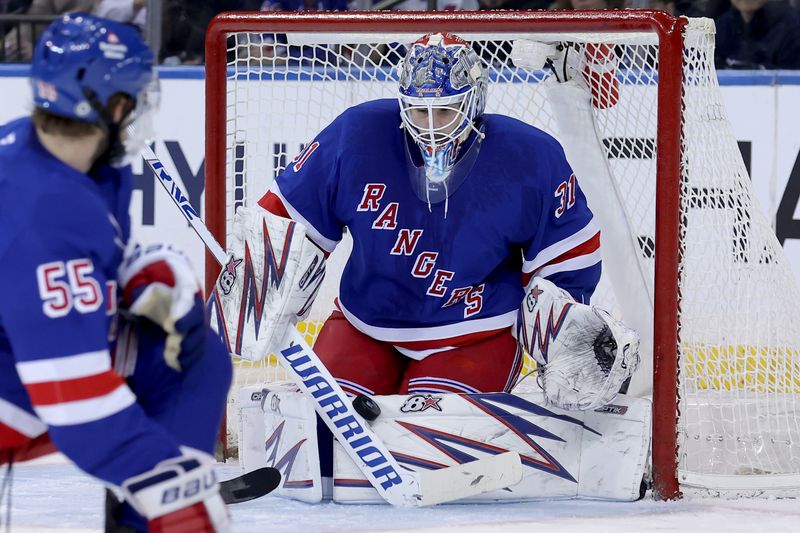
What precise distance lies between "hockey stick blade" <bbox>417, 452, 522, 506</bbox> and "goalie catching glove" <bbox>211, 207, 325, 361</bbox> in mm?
392

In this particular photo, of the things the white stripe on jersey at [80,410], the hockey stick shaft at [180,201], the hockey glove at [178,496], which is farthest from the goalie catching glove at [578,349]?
the white stripe on jersey at [80,410]

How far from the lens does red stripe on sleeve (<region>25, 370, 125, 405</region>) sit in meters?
1.30

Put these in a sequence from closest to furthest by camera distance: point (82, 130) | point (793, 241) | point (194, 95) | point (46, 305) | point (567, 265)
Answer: point (46, 305), point (82, 130), point (567, 265), point (793, 241), point (194, 95)

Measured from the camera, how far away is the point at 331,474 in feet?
8.00

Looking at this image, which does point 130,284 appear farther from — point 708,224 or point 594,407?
point 708,224

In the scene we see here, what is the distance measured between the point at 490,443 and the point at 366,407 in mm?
246

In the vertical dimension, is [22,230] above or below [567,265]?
above

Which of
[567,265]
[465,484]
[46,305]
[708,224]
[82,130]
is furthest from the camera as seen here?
[708,224]

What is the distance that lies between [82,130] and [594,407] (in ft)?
4.23

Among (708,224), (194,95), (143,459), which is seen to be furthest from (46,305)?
(194,95)

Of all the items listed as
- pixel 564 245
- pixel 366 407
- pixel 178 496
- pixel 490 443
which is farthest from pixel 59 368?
pixel 564 245

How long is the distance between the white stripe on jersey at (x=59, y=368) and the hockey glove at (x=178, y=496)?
137mm

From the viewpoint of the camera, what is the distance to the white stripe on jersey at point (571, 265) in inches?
97.8

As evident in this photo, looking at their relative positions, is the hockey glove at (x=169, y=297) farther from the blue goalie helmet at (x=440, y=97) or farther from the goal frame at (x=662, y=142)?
the goal frame at (x=662, y=142)
